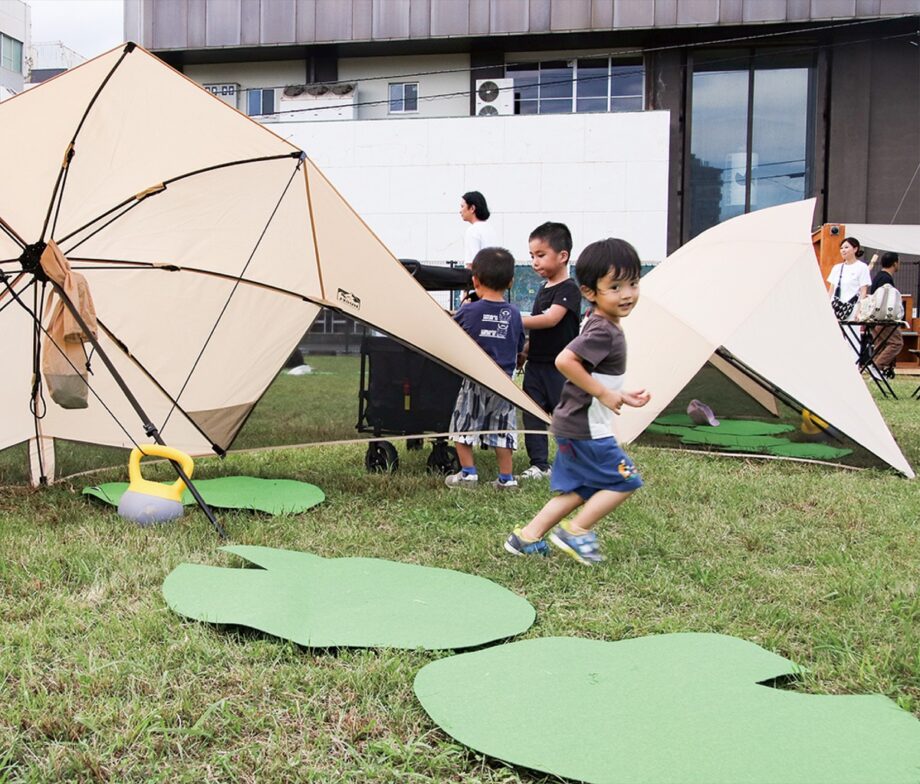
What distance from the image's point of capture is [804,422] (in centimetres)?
488

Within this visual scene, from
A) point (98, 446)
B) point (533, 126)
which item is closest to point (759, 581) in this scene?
point (98, 446)

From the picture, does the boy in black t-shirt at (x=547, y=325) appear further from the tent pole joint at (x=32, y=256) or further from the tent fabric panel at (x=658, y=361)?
the tent pole joint at (x=32, y=256)

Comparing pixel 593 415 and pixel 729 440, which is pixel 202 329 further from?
pixel 729 440

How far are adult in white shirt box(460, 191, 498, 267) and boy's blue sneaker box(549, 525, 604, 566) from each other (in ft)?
11.0

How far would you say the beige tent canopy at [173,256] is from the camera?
11.3 ft

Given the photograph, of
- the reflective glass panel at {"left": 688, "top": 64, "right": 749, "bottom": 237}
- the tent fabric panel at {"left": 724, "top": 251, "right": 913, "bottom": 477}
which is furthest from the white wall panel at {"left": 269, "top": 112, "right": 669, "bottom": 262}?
the tent fabric panel at {"left": 724, "top": 251, "right": 913, "bottom": 477}

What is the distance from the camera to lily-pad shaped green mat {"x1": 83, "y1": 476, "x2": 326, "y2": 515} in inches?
147

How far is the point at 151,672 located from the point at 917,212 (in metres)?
17.3

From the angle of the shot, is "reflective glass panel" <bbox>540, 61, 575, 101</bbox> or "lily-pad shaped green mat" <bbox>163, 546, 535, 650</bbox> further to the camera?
"reflective glass panel" <bbox>540, 61, 575, 101</bbox>

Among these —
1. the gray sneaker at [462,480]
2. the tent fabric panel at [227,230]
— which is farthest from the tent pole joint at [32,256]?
the gray sneaker at [462,480]

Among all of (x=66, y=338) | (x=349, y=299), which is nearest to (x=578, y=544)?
(x=349, y=299)

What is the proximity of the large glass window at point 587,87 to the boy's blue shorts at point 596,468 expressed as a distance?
14.9 metres

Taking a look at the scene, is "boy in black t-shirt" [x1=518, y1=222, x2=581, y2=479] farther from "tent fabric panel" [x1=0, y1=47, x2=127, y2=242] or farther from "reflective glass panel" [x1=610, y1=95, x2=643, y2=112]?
"reflective glass panel" [x1=610, y1=95, x2=643, y2=112]

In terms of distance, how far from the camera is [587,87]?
1691 centimetres
